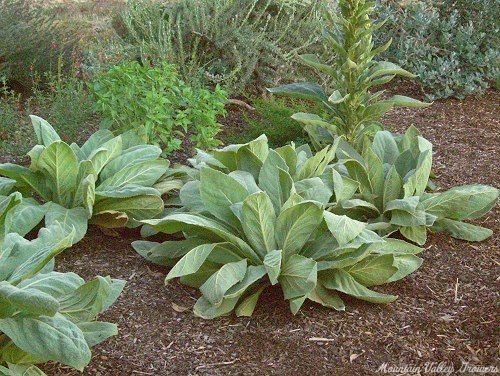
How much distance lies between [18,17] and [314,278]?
5.08 m

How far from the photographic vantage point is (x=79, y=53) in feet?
24.1

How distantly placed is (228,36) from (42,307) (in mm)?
4465

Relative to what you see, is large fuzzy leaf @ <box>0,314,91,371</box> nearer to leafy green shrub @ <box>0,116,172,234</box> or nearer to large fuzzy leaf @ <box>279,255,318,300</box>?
large fuzzy leaf @ <box>279,255,318,300</box>

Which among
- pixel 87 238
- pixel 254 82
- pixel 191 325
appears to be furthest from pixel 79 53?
pixel 191 325

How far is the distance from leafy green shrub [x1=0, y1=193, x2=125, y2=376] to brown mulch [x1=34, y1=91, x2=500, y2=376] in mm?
224

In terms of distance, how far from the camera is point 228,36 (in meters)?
6.63

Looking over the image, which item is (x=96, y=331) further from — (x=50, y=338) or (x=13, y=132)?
(x=13, y=132)

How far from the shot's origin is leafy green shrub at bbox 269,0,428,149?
455 centimetres

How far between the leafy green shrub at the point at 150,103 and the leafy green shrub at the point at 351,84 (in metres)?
0.56

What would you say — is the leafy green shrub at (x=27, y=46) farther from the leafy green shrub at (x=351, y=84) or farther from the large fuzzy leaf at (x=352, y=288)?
the large fuzzy leaf at (x=352, y=288)

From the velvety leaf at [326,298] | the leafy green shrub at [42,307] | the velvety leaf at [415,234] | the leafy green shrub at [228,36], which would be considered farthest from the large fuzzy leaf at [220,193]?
the leafy green shrub at [228,36]

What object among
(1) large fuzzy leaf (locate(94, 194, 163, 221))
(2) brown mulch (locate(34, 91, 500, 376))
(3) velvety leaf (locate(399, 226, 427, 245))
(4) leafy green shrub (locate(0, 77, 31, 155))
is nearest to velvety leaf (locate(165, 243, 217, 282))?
(2) brown mulch (locate(34, 91, 500, 376))

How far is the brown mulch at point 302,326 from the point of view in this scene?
316 centimetres

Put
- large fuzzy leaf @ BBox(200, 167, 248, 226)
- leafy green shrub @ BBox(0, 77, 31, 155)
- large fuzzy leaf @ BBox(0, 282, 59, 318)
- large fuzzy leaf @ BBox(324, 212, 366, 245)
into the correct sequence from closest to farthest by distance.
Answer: large fuzzy leaf @ BBox(0, 282, 59, 318) < large fuzzy leaf @ BBox(324, 212, 366, 245) < large fuzzy leaf @ BBox(200, 167, 248, 226) < leafy green shrub @ BBox(0, 77, 31, 155)
